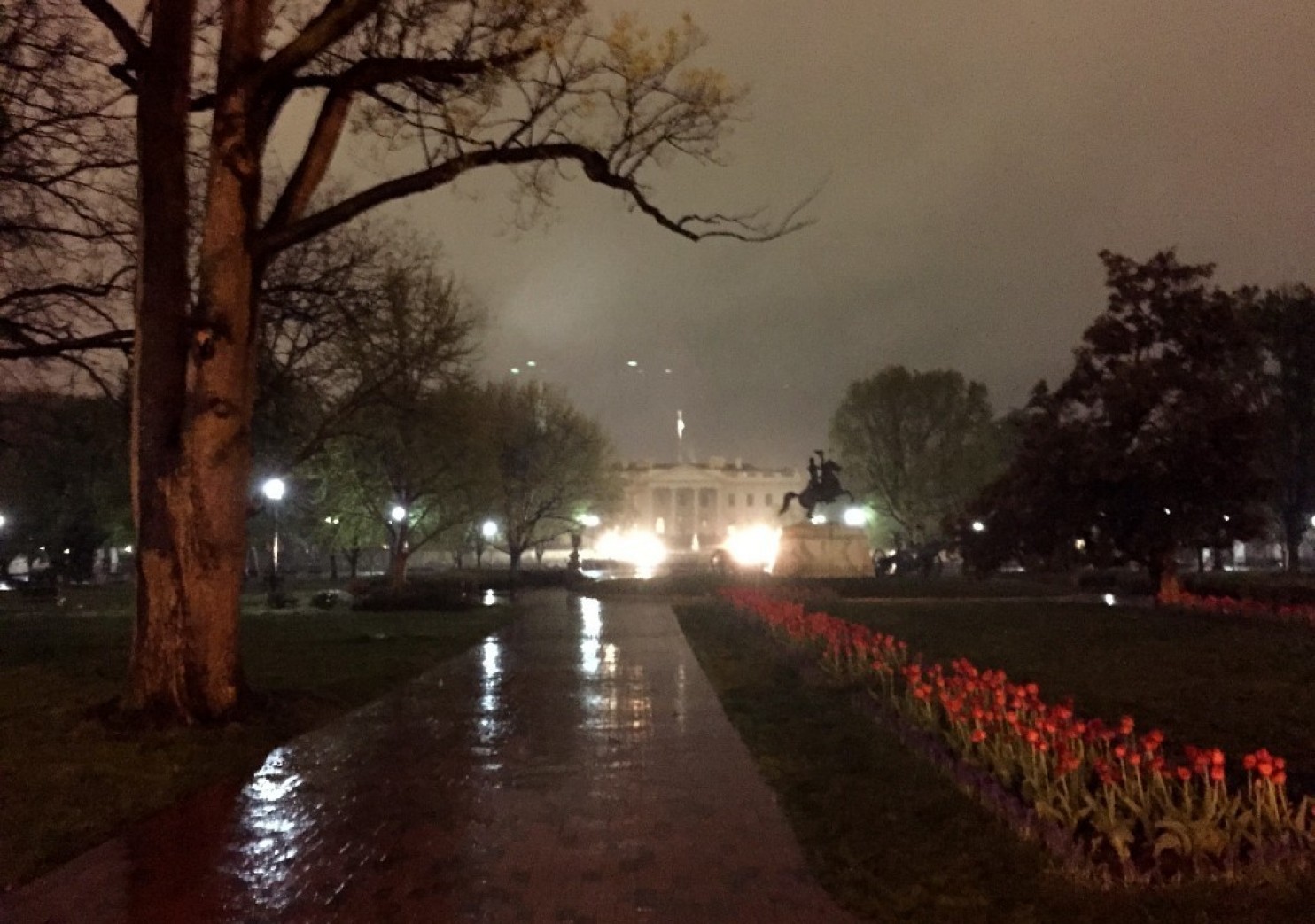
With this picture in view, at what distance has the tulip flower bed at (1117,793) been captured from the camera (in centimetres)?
605

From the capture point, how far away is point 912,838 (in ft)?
23.4

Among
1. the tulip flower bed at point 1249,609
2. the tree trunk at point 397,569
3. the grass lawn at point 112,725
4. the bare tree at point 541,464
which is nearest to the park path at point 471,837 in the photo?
the grass lawn at point 112,725

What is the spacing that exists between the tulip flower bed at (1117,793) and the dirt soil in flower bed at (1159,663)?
1.39 meters

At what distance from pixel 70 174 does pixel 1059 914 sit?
14.2 metres

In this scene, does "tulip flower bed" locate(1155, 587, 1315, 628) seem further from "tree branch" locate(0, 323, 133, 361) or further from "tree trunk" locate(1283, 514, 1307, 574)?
"tree trunk" locate(1283, 514, 1307, 574)

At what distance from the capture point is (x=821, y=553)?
3962 centimetres

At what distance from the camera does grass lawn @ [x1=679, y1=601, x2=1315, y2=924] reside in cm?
577

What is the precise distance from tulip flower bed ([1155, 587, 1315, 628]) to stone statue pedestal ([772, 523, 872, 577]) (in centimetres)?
1319

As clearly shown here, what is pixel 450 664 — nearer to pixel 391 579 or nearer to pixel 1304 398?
pixel 391 579

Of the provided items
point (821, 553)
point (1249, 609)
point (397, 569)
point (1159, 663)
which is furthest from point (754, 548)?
point (1159, 663)

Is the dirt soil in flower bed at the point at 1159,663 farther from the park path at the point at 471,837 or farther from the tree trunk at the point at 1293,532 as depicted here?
the tree trunk at the point at 1293,532

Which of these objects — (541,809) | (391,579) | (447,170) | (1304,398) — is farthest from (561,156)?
(1304,398)

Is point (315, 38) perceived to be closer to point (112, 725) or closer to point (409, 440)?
point (112, 725)

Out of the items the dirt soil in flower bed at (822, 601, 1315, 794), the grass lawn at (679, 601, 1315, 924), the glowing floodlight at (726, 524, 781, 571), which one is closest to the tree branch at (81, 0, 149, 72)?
the grass lawn at (679, 601, 1315, 924)
